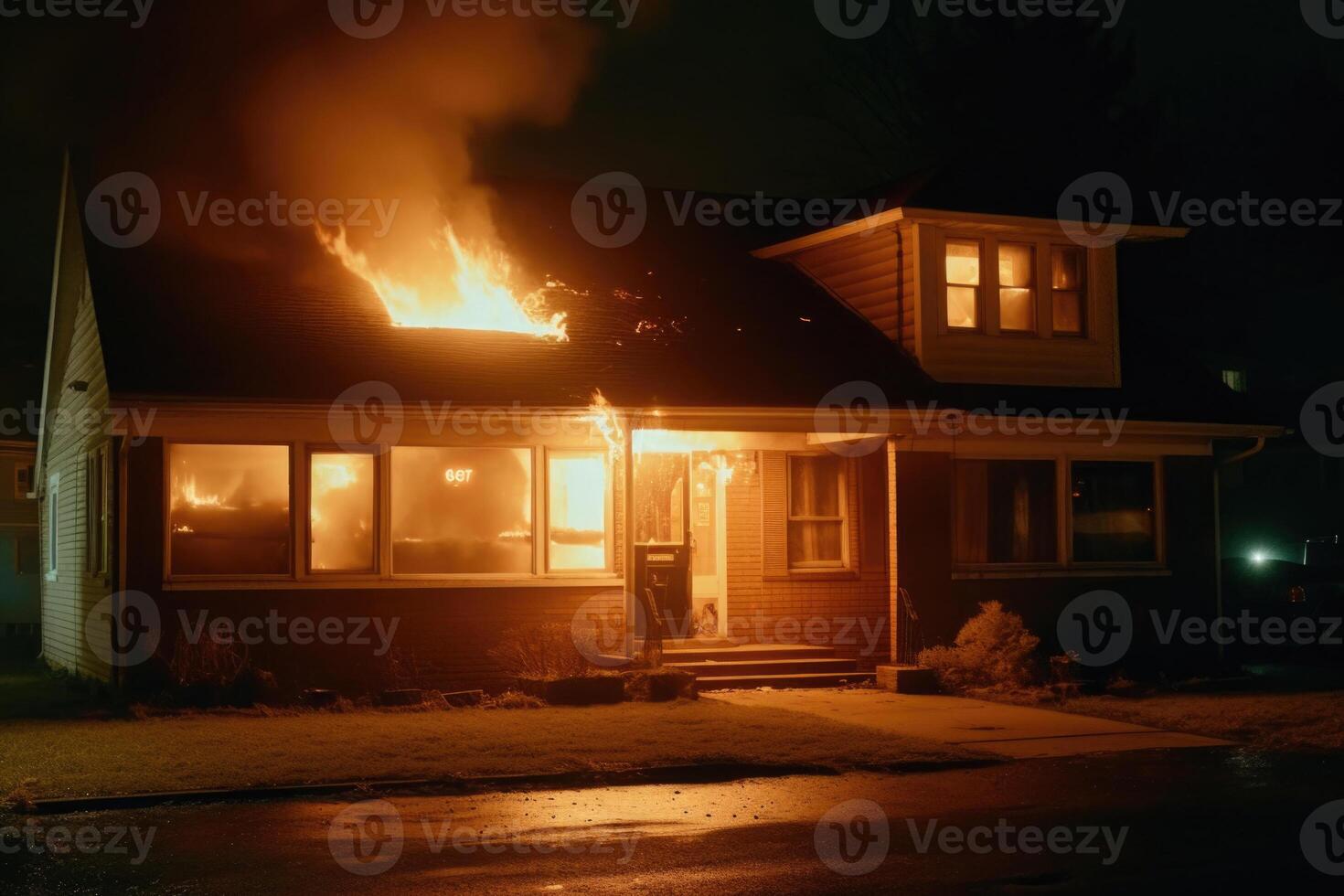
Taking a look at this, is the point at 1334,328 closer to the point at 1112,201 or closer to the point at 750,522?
the point at 1112,201

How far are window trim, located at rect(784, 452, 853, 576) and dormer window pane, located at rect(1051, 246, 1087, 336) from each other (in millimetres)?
3371

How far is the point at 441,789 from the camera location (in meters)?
10.8

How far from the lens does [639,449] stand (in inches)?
695

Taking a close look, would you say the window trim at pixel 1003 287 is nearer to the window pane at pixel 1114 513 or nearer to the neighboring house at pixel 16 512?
the window pane at pixel 1114 513

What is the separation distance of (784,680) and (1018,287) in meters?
5.89

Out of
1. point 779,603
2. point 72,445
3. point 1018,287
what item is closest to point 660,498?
point 779,603

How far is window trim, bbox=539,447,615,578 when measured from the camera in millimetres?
16484

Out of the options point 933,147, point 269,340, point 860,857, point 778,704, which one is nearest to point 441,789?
point 860,857

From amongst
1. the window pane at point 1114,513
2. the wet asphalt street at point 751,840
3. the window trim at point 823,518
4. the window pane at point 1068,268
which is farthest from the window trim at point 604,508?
the window pane at point 1068,268

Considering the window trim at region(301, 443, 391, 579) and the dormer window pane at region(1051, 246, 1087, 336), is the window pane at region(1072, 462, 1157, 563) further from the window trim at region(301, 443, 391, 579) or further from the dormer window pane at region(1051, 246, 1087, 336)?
the window trim at region(301, 443, 391, 579)

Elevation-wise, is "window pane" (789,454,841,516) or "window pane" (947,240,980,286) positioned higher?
"window pane" (947,240,980,286)

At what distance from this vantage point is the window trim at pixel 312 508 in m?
15.7

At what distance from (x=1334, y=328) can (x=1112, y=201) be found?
28721 millimetres

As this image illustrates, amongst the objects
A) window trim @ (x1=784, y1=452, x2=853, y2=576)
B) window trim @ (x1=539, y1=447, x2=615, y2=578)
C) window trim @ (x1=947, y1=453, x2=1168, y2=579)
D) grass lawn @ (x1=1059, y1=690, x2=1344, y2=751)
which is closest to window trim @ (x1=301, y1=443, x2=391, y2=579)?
window trim @ (x1=539, y1=447, x2=615, y2=578)
